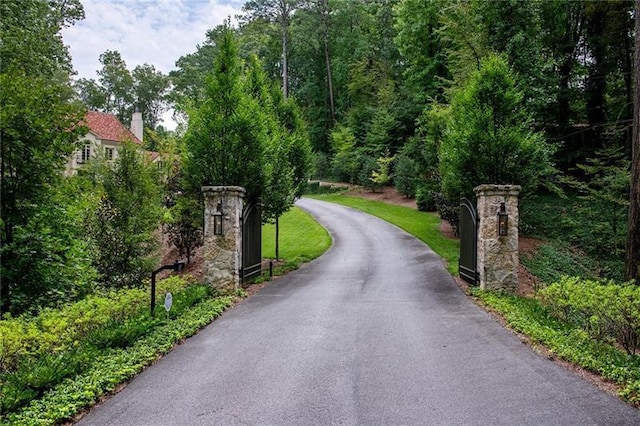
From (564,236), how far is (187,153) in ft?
45.3

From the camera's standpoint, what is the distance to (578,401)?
395 centimetres

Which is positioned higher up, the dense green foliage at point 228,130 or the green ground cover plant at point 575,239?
the dense green foliage at point 228,130

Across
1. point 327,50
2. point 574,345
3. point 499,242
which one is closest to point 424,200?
point 499,242

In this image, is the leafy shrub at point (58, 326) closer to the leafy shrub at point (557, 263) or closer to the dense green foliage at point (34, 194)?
the dense green foliage at point (34, 194)

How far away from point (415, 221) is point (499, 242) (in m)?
11.8

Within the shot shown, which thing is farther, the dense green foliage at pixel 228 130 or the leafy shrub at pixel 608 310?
the dense green foliage at pixel 228 130

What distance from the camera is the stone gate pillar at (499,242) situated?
28.1 feet

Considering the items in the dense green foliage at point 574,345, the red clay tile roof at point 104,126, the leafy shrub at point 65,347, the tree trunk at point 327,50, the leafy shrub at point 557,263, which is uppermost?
the tree trunk at point 327,50

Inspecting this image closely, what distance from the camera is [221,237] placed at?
8578 mm

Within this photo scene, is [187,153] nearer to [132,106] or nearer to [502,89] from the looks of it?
[502,89]

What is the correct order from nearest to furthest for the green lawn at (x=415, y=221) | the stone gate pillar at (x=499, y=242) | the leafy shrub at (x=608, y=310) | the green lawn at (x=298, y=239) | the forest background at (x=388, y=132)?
the leafy shrub at (x=608, y=310) < the forest background at (x=388, y=132) < the stone gate pillar at (x=499, y=242) < the green lawn at (x=415, y=221) < the green lawn at (x=298, y=239)

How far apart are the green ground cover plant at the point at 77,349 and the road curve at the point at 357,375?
20 centimetres

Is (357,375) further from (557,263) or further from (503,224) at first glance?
(557,263)

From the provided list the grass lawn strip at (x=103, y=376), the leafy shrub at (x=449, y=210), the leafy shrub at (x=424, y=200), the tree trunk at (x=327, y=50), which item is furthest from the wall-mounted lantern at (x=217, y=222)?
the tree trunk at (x=327, y=50)
